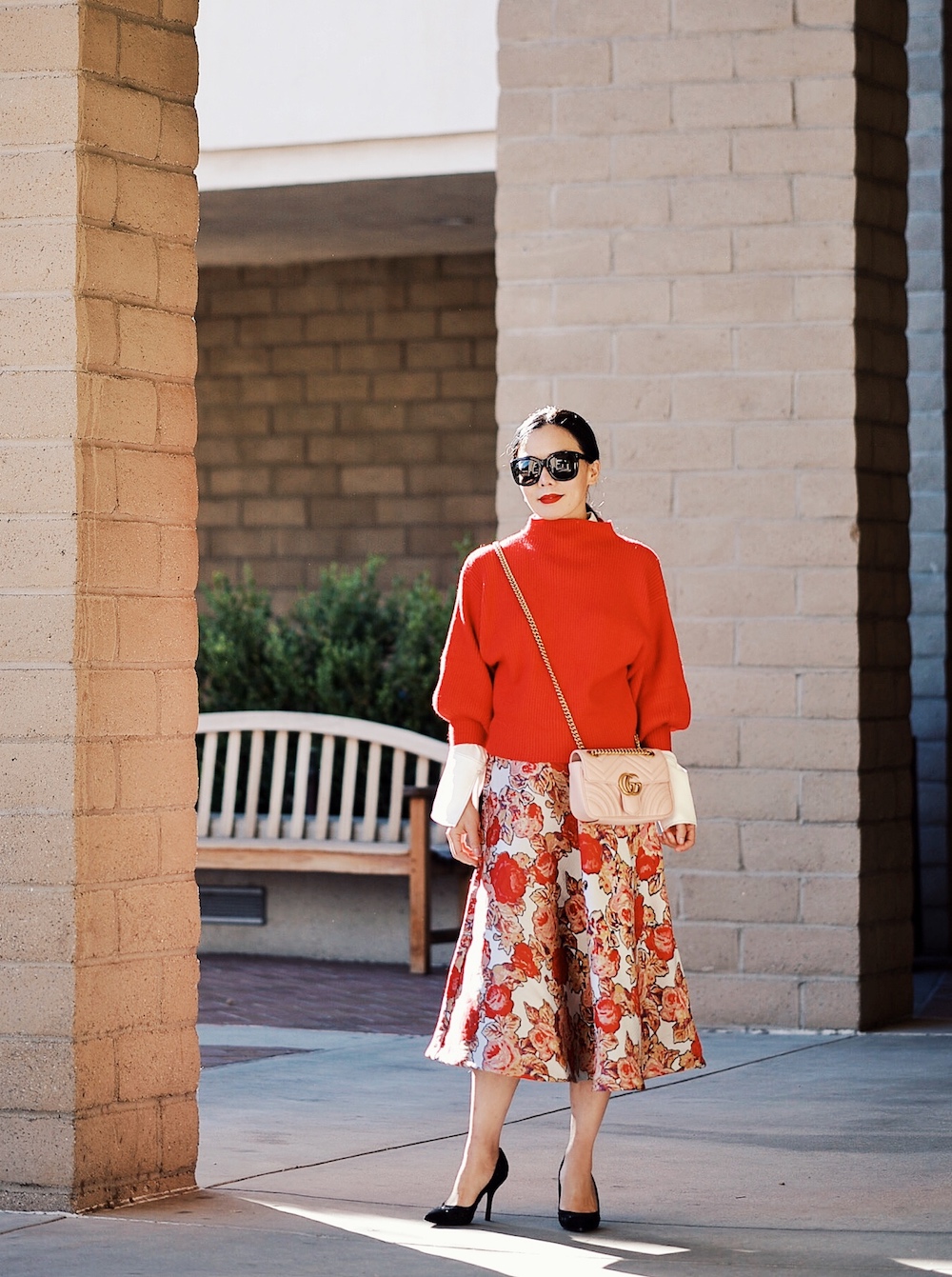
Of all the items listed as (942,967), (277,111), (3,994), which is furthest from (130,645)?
(277,111)

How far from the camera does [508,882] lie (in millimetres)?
5039

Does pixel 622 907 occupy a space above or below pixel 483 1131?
above

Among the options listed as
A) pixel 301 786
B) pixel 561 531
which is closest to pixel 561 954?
pixel 561 531

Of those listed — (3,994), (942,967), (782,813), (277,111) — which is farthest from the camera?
(277,111)

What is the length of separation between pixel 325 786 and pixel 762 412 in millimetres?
3165

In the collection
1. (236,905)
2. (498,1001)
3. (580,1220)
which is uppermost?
(498,1001)

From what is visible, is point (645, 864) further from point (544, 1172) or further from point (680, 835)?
point (544, 1172)

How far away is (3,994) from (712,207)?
467cm

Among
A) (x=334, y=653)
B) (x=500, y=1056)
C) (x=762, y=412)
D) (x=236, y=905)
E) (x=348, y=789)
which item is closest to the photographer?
(x=500, y=1056)

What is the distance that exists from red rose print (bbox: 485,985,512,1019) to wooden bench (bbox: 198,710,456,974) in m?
4.93

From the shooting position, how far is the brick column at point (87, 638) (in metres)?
5.15

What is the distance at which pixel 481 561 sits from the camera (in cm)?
520

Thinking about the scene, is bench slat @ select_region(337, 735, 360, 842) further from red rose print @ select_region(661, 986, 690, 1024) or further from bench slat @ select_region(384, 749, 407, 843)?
red rose print @ select_region(661, 986, 690, 1024)

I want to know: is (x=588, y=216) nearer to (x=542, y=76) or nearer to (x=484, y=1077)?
(x=542, y=76)
